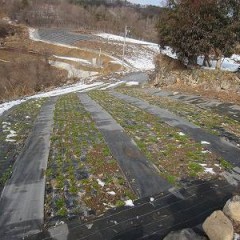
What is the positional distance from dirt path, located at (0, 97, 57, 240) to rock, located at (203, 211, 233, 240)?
234 centimetres

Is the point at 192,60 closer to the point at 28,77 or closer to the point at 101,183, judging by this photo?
the point at 101,183

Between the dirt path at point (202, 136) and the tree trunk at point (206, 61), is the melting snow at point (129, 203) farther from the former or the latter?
the tree trunk at point (206, 61)

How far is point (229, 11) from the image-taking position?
1758cm

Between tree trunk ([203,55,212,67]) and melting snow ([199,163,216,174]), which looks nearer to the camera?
melting snow ([199,163,216,174])

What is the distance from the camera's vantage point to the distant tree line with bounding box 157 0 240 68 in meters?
17.5

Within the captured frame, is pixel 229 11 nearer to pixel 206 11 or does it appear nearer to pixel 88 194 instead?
Result: pixel 206 11

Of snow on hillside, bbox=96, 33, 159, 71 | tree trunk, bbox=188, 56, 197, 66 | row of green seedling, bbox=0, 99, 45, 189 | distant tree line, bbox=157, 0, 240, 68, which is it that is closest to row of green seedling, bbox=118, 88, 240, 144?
row of green seedling, bbox=0, 99, 45, 189

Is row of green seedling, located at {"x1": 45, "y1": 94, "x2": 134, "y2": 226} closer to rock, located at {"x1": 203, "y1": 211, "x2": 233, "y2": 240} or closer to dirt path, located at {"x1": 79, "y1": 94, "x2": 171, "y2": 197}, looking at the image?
dirt path, located at {"x1": 79, "y1": 94, "x2": 171, "y2": 197}

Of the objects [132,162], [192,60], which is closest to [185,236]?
[132,162]

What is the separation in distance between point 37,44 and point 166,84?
5027 centimetres

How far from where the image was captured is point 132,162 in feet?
23.7

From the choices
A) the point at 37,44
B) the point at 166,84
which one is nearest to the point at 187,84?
the point at 166,84

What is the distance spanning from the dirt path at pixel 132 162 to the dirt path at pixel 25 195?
160 cm

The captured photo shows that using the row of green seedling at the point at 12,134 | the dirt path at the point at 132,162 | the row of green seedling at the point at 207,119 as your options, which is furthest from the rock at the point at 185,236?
the row of green seedling at the point at 207,119
